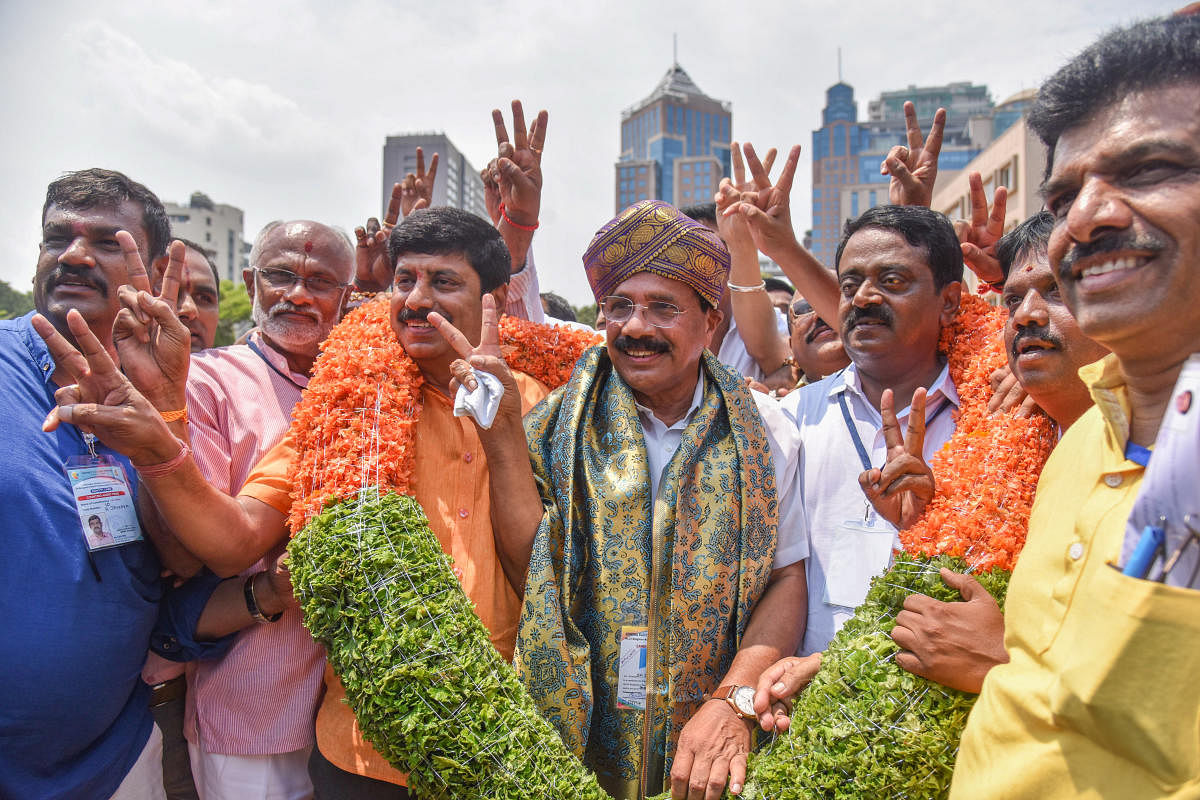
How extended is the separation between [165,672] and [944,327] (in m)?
3.65

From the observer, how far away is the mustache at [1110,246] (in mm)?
1531

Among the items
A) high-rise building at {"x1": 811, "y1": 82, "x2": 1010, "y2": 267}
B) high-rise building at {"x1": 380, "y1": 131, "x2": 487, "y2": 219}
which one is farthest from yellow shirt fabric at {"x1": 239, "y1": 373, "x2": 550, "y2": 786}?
high-rise building at {"x1": 811, "y1": 82, "x2": 1010, "y2": 267}

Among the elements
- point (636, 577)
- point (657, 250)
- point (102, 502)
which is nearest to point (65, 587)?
point (102, 502)

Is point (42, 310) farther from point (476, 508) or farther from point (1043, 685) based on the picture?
point (1043, 685)

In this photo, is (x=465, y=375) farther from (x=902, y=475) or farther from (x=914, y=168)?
(x=914, y=168)

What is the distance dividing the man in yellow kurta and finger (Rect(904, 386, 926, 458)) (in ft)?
2.25

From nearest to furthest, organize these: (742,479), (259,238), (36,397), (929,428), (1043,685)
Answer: (1043,685) < (36,397) < (742,479) < (929,428) < (259,238)

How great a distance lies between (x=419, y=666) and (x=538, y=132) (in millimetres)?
2944

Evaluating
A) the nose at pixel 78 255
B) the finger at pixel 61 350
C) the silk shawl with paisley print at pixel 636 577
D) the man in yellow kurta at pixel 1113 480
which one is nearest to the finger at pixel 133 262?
the nose at pixel 78 255

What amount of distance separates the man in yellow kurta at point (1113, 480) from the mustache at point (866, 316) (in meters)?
1.41

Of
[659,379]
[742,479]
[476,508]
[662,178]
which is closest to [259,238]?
[476,508]

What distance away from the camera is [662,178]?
110250 millimetres

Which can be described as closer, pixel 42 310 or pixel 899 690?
pixel 899 690

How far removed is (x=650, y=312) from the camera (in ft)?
10.0
